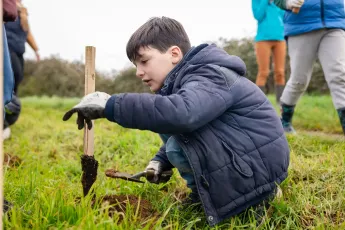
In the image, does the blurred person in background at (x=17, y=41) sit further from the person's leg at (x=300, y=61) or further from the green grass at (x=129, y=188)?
the person's leg at (x=300, y=61)

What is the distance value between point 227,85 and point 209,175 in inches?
17.0

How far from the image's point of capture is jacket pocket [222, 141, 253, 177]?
6.31ft

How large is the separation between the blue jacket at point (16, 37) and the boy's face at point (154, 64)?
316cm

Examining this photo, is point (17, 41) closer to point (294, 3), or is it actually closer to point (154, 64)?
point (294, 3)

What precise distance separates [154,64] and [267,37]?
4184 mm

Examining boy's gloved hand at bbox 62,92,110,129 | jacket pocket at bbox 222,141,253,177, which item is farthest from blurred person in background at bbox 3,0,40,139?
jacket pocket at bbox 222,141,253,177

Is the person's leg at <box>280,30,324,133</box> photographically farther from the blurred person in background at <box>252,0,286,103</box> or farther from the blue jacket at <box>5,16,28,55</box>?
the blue jacket at <box>5,16,28,55</box>

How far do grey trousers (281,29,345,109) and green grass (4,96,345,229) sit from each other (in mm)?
483

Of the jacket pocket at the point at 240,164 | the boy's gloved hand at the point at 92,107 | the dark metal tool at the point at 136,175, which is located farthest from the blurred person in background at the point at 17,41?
the jacket pocket at the point at 240,164

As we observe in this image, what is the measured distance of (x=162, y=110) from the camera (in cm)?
171

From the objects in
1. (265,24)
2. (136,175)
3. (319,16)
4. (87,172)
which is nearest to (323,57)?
(319,16)

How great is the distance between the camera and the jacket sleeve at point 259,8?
570 centimetres

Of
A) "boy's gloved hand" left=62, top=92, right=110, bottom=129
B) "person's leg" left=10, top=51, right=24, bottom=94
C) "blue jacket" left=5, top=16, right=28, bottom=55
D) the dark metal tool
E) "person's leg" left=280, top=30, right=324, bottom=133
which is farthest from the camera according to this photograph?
"person's leg" left=10, top=51, right=24, bottom=94

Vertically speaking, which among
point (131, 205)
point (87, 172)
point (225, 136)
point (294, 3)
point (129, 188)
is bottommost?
point (129, 188)
